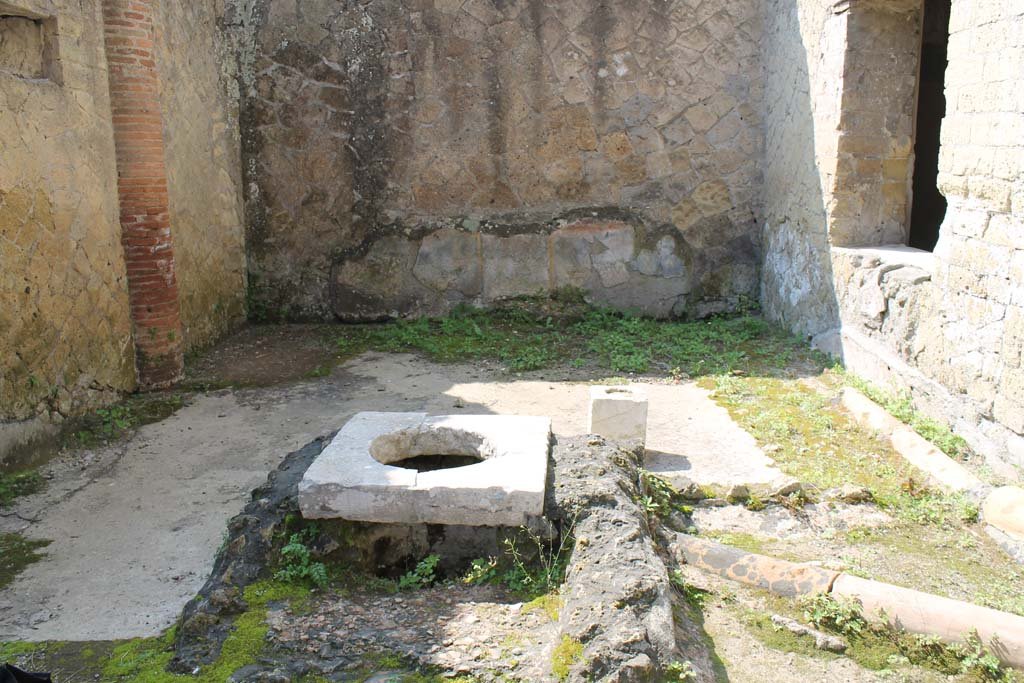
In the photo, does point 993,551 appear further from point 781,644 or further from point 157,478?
point 157,478

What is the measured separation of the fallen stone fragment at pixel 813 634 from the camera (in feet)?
9.03

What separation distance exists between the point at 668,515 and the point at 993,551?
45.8 inches

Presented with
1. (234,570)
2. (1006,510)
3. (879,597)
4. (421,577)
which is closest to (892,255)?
(1006,510)

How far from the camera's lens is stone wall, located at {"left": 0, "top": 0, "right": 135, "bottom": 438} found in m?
4.30

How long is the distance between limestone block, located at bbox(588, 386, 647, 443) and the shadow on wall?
1954mm

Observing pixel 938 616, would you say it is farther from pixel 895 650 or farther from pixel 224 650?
pixel 224 650

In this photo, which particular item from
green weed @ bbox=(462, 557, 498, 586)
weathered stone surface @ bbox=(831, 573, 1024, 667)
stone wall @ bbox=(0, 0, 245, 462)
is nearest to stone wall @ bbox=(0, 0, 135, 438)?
stone wall @ bbox=(0, 0, 245, 462)

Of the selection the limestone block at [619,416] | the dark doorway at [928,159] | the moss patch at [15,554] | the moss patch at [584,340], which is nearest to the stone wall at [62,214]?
the moss patch at [15,554]

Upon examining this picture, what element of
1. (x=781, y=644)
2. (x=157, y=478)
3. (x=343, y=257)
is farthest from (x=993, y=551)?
(x=343, y=257)

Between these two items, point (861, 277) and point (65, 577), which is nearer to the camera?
point (65, 577)

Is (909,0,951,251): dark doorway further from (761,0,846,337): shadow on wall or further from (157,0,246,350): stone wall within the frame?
(157,0,246,350): stone wall

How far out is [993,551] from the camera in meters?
3.39

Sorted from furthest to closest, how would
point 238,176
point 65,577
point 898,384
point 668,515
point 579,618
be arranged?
1. point 238,176
2. point 898,384
3. point 668,515
4. point 65,577
5. point 579,618

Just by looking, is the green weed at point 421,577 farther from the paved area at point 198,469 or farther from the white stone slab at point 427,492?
the paved area at point 198,469
